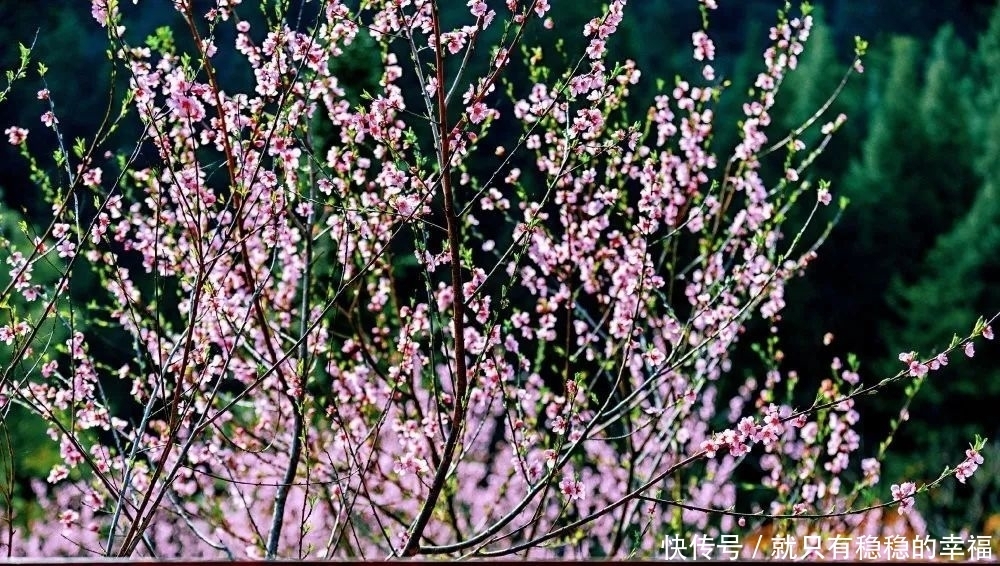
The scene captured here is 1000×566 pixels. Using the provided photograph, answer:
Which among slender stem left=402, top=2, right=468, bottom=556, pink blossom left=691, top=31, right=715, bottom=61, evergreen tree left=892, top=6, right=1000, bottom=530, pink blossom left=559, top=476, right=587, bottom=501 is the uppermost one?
evergreen tree left=892, top=6, right=1000, bottom=530

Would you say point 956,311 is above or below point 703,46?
above

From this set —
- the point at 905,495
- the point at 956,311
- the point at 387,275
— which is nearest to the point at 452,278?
the point at 905,495

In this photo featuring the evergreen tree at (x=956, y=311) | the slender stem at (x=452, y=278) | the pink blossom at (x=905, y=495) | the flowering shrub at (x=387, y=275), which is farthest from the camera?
the evergreen tree at (x=956, y=311)

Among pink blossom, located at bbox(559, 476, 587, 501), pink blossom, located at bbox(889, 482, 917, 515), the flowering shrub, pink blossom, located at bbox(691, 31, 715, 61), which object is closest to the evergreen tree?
the flowering shrub

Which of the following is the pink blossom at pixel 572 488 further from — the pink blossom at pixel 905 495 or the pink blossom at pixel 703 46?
the pink blossom at pixel 703 46

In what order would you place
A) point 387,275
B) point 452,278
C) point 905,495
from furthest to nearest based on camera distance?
1. point 387,275
2. point 905,495
3. point 452,278

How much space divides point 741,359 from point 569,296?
48.7 ft

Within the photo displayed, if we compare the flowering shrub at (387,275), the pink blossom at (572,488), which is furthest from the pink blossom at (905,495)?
the pink blossom at (572,488)

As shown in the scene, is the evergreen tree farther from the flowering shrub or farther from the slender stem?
the slender stem

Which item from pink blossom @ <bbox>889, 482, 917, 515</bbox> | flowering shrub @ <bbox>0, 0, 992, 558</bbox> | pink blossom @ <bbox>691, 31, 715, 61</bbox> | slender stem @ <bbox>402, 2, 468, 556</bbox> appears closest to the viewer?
slender stem @ <bbox>402, 2, 468, 556</bbox>

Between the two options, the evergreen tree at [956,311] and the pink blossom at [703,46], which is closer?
the pink blossom at [703,46]

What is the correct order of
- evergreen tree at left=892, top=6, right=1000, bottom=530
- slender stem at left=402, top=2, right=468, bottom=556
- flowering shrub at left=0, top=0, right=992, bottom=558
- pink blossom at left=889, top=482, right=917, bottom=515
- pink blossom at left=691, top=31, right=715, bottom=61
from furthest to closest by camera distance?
evergreen tree at left=892, top=6, right=1000, bottom=530
pink blossom at left=691, top=31, right=715, bottom=61
pink blossom at left=889, top=482, right=917, bottom=515
flowering shrub at left=0, top=0, right=992, bottom=558
slender stem at left=402, top=2, right=468, bottom=556

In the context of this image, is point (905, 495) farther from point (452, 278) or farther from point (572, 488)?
point (452, 278)

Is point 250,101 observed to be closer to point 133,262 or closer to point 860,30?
point 133,262
